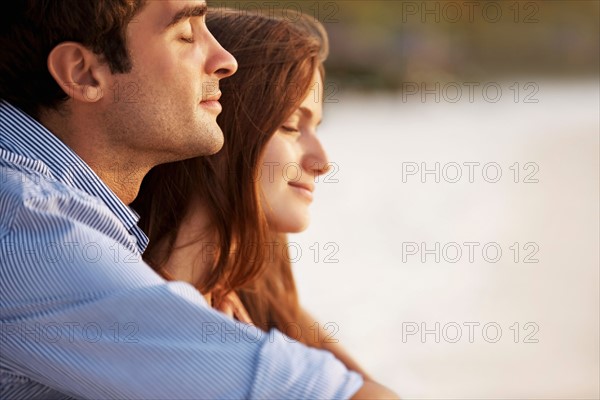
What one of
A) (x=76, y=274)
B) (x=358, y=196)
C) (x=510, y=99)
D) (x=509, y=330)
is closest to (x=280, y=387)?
(x=76, y=274)

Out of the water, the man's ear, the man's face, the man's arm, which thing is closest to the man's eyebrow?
the man's face

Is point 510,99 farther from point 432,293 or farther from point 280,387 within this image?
point 280,387

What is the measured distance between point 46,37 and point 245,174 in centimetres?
56

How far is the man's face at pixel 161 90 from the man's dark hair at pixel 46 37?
0.08 ft

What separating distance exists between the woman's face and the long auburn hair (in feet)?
0.10

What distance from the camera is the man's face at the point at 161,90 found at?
1678 mm

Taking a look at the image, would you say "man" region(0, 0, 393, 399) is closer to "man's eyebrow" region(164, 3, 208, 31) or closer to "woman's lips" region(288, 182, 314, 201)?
"man's eyebrow" region(164, 3, 208, 31)

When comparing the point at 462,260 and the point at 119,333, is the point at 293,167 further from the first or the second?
the point at 462,260

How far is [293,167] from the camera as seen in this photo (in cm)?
212

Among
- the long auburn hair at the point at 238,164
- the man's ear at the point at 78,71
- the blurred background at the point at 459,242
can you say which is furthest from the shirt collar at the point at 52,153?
the blurred background at the point at 459,242

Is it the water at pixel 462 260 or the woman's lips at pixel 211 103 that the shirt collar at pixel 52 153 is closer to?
the woman's lips at pixel 211 103

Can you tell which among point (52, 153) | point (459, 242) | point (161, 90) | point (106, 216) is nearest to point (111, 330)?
point (106, 216)

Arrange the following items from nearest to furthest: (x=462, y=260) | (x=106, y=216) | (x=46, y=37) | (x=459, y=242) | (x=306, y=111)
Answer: (x=106, y=216)
(x=46, y=37)
(x=306, y=111)
(x=462, y=260)
(x=459, y=242)

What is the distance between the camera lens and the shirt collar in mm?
1511
